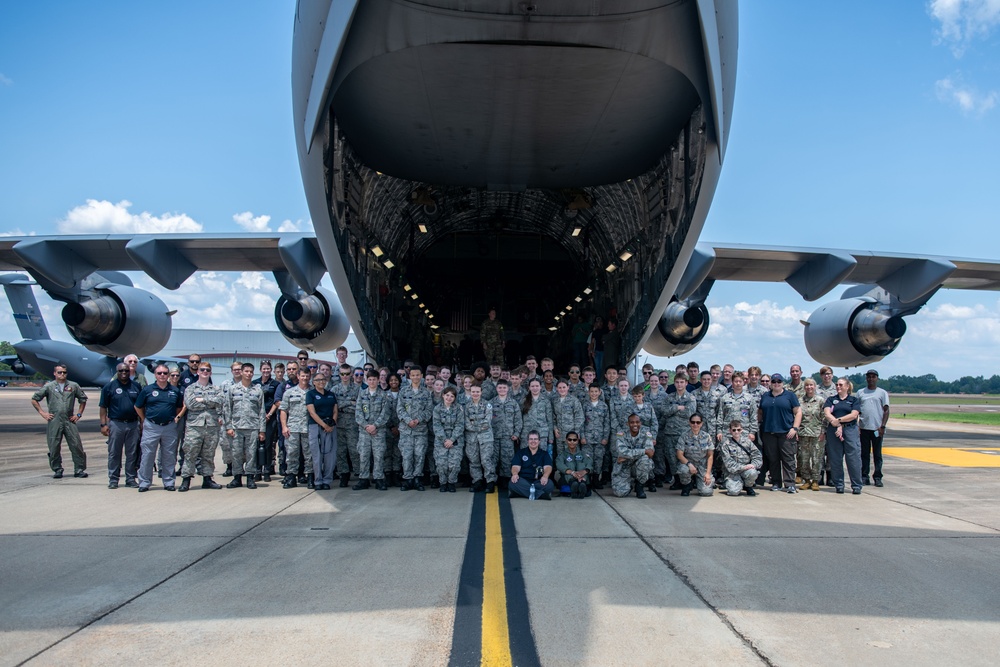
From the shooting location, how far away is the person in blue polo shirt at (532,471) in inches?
245

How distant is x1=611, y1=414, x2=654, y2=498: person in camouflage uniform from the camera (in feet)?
20.9

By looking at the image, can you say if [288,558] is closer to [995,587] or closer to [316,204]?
[316,204]

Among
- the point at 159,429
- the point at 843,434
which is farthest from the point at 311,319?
the point at 843,434

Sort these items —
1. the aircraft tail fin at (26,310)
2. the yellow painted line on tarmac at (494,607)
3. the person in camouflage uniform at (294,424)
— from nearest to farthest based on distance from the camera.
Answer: the yellow painted line on tarmac at (494,607), the person in camouflage uniform at (294,424), the aircraft tail fin at (26,310)

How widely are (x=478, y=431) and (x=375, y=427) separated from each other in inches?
42.5

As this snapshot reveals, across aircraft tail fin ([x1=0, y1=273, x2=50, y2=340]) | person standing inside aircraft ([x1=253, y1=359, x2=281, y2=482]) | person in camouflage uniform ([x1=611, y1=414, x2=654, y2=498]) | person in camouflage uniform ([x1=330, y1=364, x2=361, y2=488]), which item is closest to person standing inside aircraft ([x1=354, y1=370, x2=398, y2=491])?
person in camouflage uniform ([x1=330, y1=364, x2=361, y2=488])

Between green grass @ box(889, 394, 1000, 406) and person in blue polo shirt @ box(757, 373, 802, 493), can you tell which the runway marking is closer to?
person in blue polo shirt @ box(757, 373, 802, 493)

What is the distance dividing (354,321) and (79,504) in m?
3.67

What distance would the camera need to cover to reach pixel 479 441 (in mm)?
6508

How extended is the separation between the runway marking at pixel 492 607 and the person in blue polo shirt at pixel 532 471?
56.2 inches

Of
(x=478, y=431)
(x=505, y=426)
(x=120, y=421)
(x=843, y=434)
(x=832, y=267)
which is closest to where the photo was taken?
(x=478, y=431)

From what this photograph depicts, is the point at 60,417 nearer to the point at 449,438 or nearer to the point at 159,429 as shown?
the point at 159,429

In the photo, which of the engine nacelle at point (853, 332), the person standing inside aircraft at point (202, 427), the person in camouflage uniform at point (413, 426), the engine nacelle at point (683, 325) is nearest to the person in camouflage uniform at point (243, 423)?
the person standing inside aircraft at point (202, 427)

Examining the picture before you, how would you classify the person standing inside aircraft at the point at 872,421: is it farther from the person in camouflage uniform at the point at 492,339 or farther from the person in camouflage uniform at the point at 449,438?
the person in camouflage uniform at the point at 492,339
